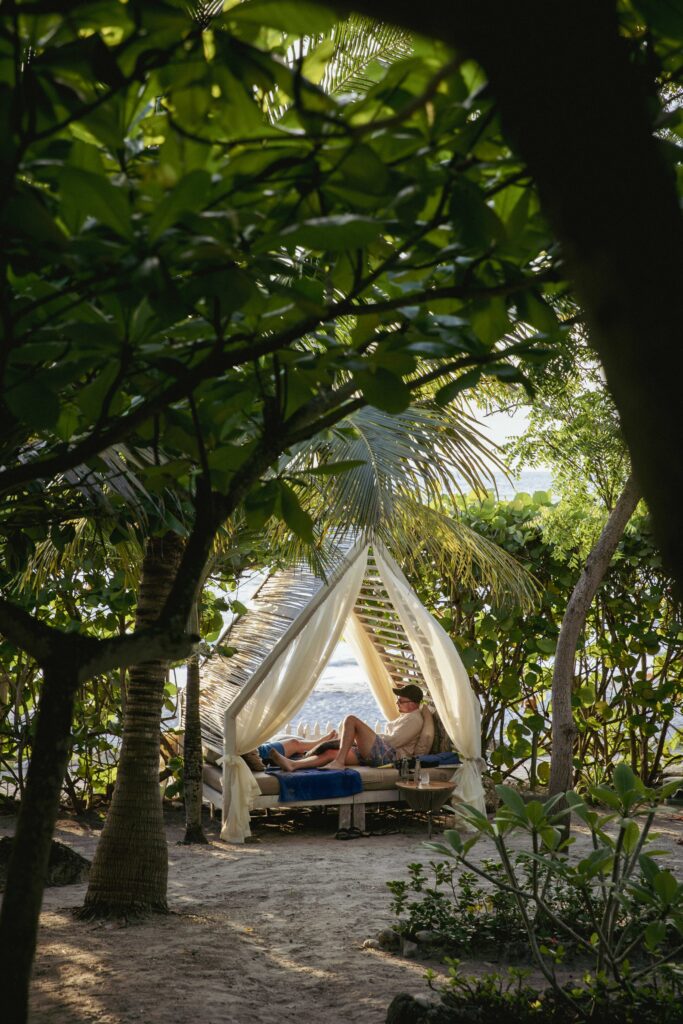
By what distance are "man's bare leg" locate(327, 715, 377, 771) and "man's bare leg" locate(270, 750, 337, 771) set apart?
0.07m

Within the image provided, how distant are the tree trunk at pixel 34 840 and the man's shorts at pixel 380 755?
6332 millimetres

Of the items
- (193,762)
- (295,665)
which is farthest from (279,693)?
(193,762)

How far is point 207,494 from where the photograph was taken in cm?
143

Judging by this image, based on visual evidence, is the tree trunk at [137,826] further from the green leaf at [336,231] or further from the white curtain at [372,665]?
the green leaf at [336,231]

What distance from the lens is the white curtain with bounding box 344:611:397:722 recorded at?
7953 millimetres

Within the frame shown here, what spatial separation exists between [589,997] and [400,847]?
379cm

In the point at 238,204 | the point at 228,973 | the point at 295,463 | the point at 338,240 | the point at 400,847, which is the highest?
the point at 295,463

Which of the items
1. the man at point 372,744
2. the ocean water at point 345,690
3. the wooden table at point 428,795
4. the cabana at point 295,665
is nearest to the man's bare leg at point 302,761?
the man at point 372,744

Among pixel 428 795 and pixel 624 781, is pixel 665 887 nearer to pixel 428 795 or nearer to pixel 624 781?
pixel 624 781

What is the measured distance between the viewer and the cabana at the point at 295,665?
6.62 metres

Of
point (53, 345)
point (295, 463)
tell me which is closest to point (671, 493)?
point (53, 345)

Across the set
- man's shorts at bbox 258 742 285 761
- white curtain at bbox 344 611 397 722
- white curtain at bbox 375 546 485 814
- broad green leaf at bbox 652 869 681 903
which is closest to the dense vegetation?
broad green leaf at bbox 652 869 681 903

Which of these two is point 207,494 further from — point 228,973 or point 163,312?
point 228,973

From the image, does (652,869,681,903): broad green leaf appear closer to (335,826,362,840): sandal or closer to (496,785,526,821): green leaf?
(496,785,526,821): green leaf
